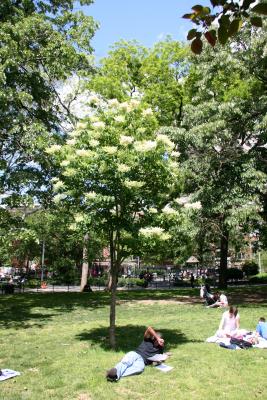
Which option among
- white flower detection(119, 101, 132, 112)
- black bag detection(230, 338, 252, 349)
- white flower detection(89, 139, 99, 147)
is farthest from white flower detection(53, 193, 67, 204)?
black bag detection(230, 338, 252, 349)

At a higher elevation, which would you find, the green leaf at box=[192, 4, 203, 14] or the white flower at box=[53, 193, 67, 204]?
the white flower at box=[53, 193, 67, 204]

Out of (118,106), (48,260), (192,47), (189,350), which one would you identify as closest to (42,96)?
(118,106)

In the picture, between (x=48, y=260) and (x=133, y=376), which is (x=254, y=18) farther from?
(x=48, y=260)

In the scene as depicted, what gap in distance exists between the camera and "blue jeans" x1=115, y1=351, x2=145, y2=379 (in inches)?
333

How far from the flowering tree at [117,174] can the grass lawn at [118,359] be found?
1.51 meters

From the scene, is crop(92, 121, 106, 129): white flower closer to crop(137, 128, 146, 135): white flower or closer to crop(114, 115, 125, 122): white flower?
crop(114, 115, 125, 122): white flower

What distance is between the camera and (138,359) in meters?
8.84

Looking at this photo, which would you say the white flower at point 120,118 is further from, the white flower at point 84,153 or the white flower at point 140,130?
the white flower at point 84,153

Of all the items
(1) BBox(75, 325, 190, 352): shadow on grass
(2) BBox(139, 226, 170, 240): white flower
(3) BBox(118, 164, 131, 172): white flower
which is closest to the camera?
(3) BBox(118, 164, 131, 172): white flower

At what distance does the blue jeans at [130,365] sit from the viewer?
8.45m

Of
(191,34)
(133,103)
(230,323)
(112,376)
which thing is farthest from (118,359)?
(191,34)

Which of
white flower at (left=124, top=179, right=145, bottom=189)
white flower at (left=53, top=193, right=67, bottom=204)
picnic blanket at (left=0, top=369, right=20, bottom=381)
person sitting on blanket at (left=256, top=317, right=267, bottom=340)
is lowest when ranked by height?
picnic blanket at (left=0, top=369, right=20, bottom=381)

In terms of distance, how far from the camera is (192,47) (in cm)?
253

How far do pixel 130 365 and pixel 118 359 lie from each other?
1049 mm
